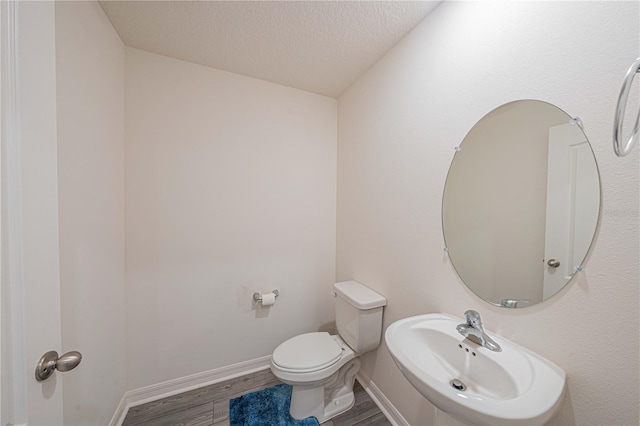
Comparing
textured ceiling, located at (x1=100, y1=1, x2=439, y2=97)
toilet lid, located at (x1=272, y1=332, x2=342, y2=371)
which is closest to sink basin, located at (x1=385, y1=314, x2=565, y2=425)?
toilet lid, located at (x1=272, y1=332, x2=342, y2=371)

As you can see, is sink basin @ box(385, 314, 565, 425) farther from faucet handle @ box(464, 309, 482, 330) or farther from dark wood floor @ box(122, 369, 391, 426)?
dark wood floor @ box(122, 369, 391, 426)

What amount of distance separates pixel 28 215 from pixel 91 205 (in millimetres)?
794

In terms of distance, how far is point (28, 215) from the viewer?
0.52 m

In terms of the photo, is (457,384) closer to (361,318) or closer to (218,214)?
(361,318)

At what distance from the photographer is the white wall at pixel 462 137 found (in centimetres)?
67

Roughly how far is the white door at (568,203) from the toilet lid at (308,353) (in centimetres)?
119

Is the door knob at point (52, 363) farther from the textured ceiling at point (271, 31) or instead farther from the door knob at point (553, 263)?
the textured ceiling at point (271, 31)

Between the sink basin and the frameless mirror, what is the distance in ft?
0.68

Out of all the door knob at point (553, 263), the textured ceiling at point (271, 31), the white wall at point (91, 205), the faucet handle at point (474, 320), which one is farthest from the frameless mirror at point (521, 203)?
the white wall at point (91, 205)

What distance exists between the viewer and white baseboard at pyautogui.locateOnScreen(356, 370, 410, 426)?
142cm

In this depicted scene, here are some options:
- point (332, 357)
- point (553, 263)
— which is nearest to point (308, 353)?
point (332, 357)

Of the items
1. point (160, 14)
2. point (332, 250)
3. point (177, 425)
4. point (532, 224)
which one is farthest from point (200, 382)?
point (160, 14)

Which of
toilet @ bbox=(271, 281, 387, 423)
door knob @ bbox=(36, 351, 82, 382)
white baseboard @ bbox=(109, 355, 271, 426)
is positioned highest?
door knob @ bbox=(36, 351, 82, 382)

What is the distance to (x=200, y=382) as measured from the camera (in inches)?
68.4
